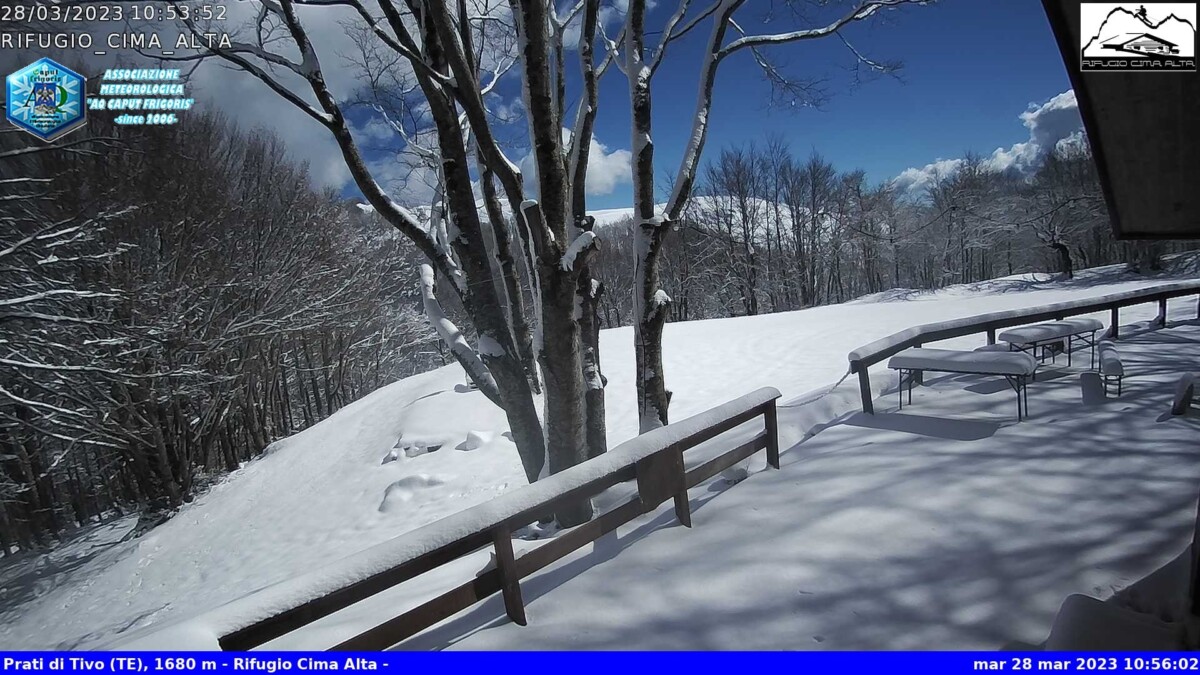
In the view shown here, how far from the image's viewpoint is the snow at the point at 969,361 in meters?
4.57

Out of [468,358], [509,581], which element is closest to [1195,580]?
[509,581]

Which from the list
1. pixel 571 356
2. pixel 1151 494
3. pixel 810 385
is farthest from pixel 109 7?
pixel 810 385

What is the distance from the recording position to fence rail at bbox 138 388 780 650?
1.98m

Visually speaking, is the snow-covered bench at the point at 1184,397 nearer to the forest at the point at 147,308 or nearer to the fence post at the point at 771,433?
the fence post at the point at 771,433

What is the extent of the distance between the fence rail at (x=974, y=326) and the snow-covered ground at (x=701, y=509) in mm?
665

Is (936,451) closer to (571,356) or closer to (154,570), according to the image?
(571,356)

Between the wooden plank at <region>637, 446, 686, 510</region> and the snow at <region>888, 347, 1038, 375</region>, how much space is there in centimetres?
335

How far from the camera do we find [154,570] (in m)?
8.75

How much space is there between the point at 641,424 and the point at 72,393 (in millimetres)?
9795

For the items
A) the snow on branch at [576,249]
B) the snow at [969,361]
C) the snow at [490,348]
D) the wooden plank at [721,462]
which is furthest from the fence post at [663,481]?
the snow at [969,361]

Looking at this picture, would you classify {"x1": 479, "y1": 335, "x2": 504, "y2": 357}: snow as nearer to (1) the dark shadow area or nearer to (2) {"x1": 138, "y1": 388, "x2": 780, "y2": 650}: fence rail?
(2) {"x1": 138, "y1": 388, "x2": 780, "y2": 650}: fence rail

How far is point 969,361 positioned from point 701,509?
11.1 feet

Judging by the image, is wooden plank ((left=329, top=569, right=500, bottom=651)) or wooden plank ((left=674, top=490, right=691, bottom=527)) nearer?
wooden plank ((left=329, top=569, right=500, bottom=651))

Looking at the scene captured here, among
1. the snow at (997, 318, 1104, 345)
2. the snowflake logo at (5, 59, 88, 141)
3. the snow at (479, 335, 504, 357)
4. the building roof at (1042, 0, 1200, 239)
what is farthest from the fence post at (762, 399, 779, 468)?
the snowflake logo at (5, 59, 88, 141)
